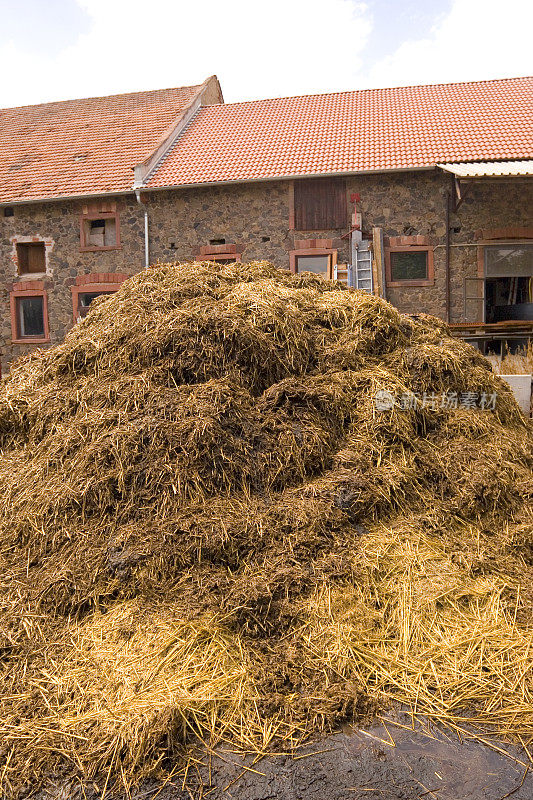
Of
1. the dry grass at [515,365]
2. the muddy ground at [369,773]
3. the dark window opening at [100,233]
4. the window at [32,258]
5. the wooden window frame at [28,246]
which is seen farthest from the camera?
the window at [32,258]

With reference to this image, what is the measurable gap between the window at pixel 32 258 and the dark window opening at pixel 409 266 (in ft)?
27.8

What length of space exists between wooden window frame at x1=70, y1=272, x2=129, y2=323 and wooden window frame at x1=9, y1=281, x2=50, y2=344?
30.5 inches

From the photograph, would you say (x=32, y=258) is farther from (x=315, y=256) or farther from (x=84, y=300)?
(x=315, y=256)

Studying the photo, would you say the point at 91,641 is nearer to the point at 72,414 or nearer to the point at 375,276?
the point at 72,414

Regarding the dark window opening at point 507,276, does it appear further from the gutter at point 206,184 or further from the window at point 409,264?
the gutter at point 206,184

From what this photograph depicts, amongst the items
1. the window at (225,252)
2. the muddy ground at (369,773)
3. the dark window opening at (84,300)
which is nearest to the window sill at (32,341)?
the dark window opening at (84,300)

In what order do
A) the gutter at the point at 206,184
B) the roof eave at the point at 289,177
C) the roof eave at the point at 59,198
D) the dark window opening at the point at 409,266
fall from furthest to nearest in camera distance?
the roof eave at the point at 59,198, the dark window opening at the point at 409,266, the gutter at the point at 206,184, the roof eave at the point at 289,177

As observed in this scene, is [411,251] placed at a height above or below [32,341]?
above

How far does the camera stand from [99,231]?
1402 centimetres

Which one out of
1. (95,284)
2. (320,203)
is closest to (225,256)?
(320,203)

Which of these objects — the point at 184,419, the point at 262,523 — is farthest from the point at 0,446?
the point at 262,523

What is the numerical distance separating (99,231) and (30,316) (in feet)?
8.95

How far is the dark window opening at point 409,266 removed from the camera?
40.5 feet

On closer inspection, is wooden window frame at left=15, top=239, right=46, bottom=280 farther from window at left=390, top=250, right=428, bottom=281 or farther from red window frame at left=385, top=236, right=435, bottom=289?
window at left=390, top=250, right=428, bottom=281
